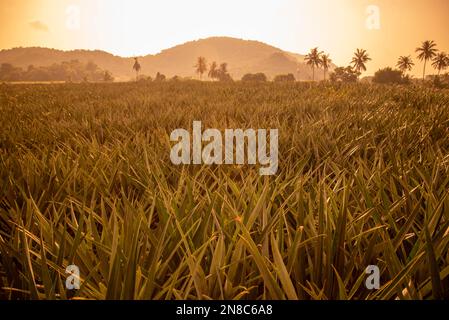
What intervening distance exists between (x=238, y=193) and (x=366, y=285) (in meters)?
0.56

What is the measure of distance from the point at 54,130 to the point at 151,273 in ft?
9.63

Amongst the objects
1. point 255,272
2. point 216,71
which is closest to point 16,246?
point 255,272

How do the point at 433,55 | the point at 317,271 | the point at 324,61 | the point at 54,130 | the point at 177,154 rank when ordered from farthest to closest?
the point at 324,61 → the point at 433,55 → the point at 54,130 → the point at 177,154 → the point at 317,271

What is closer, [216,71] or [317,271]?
[317,271]

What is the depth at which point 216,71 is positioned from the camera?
139375mm

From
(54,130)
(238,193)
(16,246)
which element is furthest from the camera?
(54,130)

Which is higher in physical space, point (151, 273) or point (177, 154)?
point (177, 154)

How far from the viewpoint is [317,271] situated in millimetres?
778

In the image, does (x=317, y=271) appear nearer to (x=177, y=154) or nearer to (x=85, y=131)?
(x=177, y=154)

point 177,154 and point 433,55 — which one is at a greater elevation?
point 433,55

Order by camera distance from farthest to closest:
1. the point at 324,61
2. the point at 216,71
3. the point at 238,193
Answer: the point at 216,71, the point at 324,61, the point at 238,193
